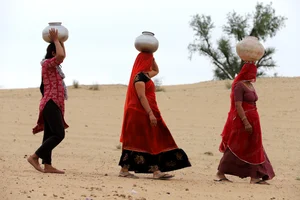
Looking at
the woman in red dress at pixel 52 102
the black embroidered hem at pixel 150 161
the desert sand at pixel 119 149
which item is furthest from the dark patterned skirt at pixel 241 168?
the woman in red dress at pixel 52 102

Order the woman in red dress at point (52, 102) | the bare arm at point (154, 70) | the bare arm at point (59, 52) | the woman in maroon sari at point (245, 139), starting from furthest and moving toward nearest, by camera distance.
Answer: the woman in maroon sari at point (245, 139)
the bare arm at point (154, 70)
the woman in red dress at point (52, 102)
the bare arm at point (59, 52)

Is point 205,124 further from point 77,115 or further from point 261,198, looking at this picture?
point 261,198

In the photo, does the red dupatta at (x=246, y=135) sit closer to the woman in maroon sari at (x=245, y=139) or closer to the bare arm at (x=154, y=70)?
the woman in maroon sari at (x=245, y=139)

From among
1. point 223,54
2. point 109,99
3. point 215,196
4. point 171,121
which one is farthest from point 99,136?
point 223,54

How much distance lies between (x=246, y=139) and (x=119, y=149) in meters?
3.94

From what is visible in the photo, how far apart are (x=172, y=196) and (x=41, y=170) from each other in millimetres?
2049

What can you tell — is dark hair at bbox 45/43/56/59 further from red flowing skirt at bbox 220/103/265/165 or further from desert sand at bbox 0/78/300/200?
red flowing skirt at bbox 220/103/265/165

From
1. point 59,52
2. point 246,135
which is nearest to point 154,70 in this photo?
point 59,52

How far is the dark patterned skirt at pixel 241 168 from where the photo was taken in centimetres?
1156

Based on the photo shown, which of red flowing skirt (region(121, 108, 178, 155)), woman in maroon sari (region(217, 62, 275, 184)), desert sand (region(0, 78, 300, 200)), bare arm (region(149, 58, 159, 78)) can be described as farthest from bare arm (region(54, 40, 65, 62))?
woman in maroon sari (region(217, 62, 275, 184))

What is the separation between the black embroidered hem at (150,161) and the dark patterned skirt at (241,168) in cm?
55

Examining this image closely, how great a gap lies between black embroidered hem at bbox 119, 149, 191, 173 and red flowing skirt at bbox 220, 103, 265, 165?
68 centimetres

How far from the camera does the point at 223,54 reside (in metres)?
38.2

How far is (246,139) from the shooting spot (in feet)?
37.9
